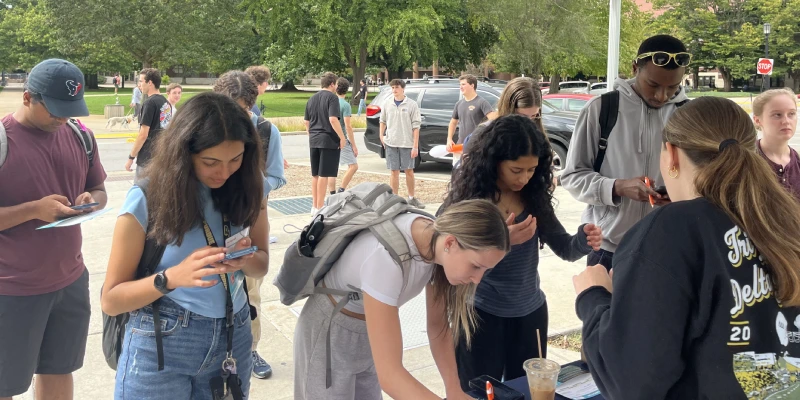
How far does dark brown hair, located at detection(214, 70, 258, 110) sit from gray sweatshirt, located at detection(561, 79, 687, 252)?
85.9 inches

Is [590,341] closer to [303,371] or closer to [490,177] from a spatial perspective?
[303,371]

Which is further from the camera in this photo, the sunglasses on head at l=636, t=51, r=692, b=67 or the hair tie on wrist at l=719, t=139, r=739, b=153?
the sunglasses on head at l=636, t=51, r=692, b=67

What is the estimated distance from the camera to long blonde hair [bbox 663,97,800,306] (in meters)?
1.36

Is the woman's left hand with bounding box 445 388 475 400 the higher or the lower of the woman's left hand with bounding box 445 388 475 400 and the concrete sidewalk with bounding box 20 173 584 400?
the higher

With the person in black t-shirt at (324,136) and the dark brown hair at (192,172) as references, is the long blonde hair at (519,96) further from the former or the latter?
the person in black t-shirt at (324,136)

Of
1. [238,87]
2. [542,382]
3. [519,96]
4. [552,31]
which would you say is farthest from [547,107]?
[552,31]

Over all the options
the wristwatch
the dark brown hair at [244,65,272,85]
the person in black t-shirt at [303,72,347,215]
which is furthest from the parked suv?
the wristwatch

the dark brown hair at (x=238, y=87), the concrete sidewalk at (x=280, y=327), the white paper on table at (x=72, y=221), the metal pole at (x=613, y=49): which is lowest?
the concrete sidewalk at (x=280, y=327)

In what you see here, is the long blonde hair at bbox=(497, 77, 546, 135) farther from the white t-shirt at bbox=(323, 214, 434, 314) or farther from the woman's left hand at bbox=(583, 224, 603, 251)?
the white t-shirt at bbox=(323, 214, 434, 314)

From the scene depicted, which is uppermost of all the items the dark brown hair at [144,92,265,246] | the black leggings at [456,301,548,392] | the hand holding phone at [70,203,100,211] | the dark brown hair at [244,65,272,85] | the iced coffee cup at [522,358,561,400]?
the dark brown hair at [244,65,272,85]

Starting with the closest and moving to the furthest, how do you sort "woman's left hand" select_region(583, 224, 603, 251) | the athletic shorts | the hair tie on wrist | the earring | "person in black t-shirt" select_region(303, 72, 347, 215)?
the hair tie on wrist < the earring < "woman's left hand" select_region(583, 224, 603, 251) < "person in black t-shirt" select_region(303, 72, 347, 215) < the athletic shorts

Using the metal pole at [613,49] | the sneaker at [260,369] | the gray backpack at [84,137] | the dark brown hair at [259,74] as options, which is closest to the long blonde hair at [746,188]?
the gray backpack at [84,137]

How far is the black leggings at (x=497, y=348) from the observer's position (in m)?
2.66

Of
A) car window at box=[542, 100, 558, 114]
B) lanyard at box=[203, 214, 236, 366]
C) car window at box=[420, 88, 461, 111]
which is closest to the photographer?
lanyard at box=[203, 214, 236, 366]
